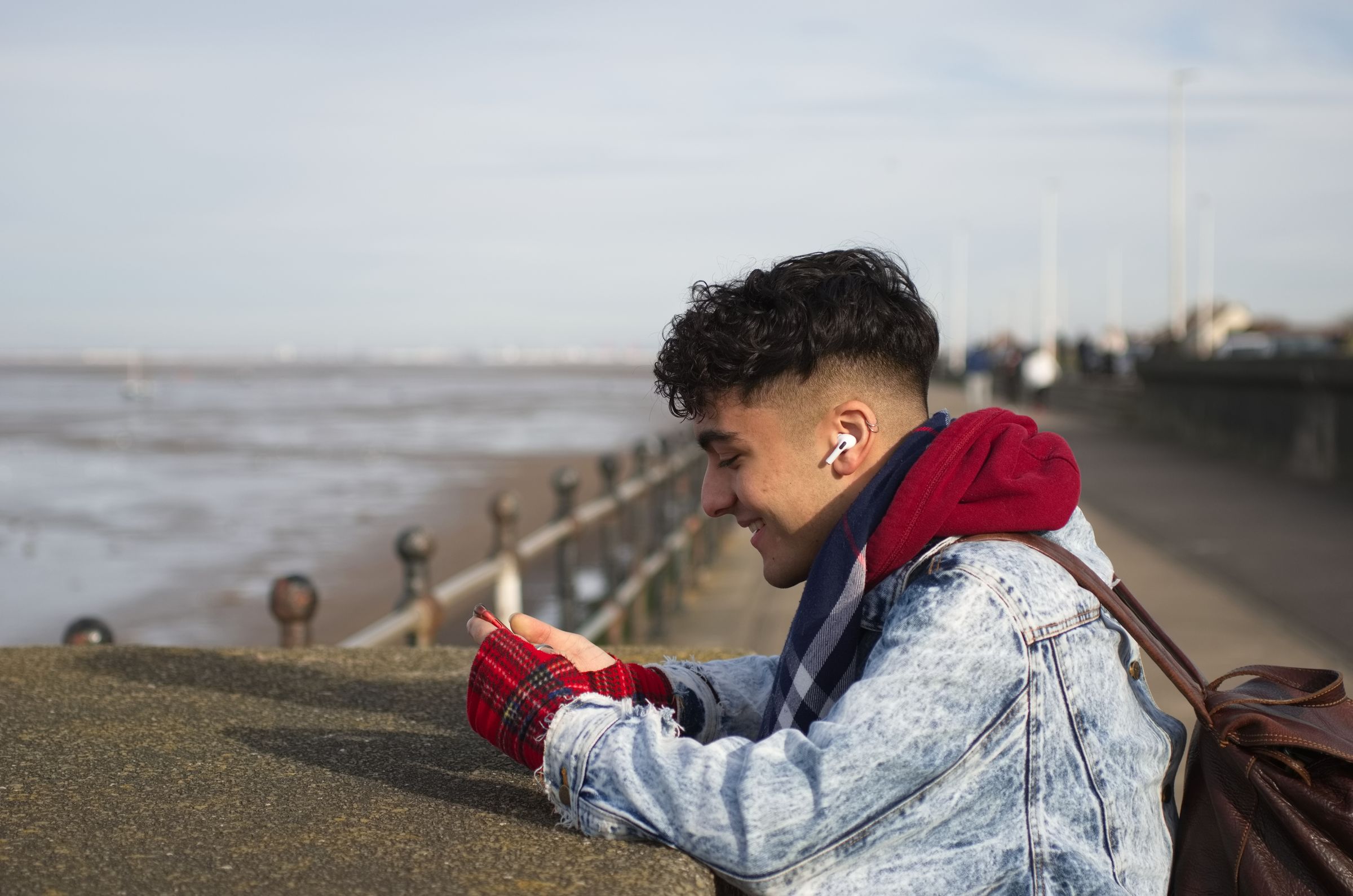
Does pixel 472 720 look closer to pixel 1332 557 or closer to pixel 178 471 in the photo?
pixel 1332 557

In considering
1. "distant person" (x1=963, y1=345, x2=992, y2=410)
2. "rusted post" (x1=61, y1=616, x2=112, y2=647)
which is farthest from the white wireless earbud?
"distant person" (x1=963, y1=345, x2=992, y2=410)

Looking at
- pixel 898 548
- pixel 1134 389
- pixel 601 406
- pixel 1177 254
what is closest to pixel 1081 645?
pixel 898 548

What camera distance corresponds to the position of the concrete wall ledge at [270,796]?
5.30ft

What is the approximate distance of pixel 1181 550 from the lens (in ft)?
33.2

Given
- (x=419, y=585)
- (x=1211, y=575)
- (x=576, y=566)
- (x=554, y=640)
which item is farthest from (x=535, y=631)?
(x=1211, y=575)

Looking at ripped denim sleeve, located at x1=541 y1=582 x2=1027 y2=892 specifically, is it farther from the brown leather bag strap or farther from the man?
the brown leather bag strap

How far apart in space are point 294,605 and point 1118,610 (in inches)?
115

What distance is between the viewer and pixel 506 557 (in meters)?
5.51

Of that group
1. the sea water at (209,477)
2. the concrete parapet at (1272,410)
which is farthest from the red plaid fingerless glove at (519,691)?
the concrete parapet at (1272,410)

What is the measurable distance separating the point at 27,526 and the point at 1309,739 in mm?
16232

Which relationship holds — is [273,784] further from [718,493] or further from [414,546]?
[414,546]

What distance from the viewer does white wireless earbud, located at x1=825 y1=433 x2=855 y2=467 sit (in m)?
1.81

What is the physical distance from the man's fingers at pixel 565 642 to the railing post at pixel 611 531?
5.33 metres

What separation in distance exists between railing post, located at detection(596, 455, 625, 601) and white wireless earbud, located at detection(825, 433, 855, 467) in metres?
5.55
